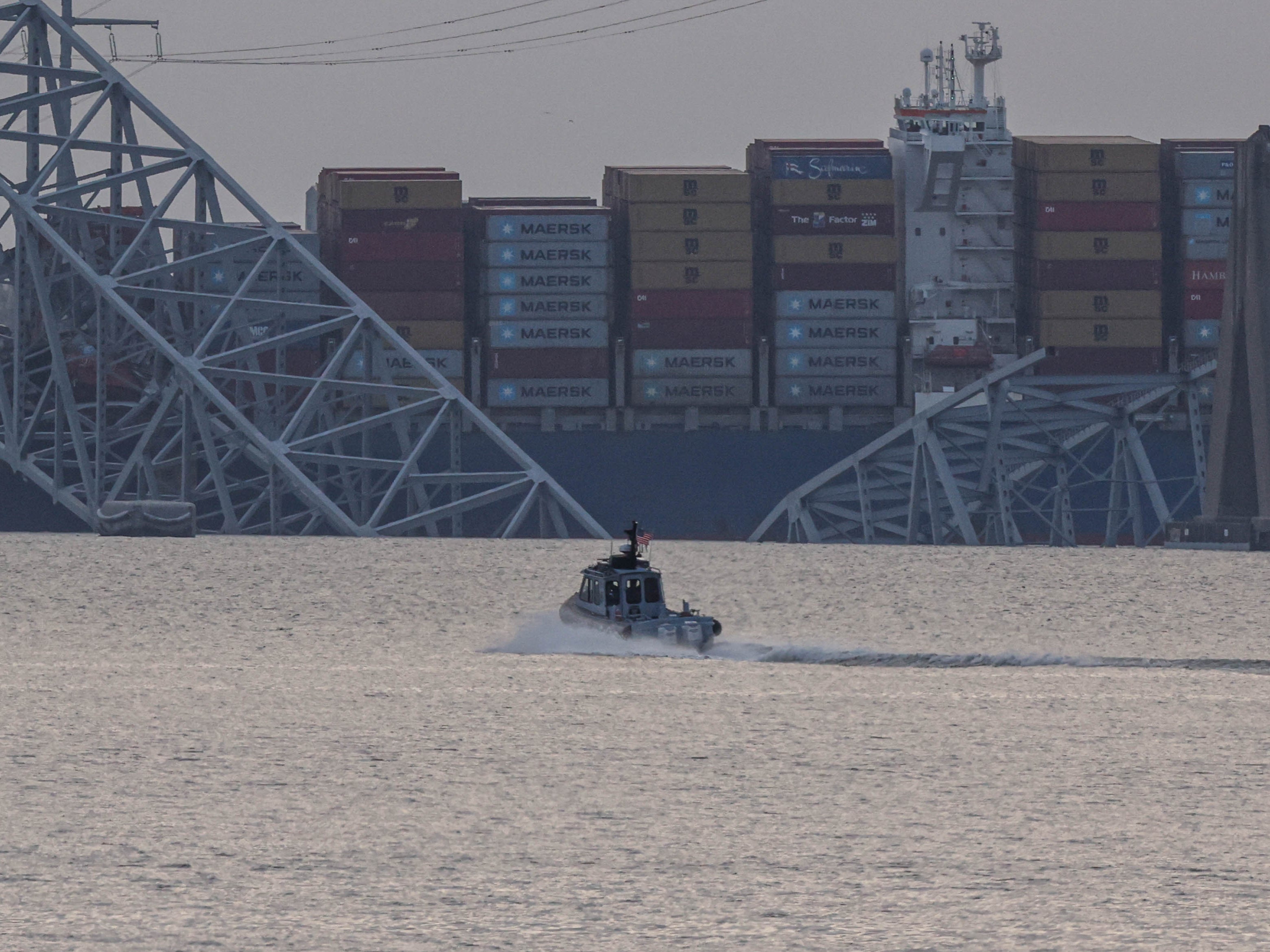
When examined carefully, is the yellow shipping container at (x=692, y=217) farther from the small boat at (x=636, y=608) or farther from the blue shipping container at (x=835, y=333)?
the small boat at (x=636, y=608)

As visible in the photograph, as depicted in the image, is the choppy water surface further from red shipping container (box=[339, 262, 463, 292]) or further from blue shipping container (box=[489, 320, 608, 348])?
blue shipping container (box=[489, 320, 608, 348])

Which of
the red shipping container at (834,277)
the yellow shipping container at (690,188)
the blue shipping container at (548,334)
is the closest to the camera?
the blue shipping container at (548,334)

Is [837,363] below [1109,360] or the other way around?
below

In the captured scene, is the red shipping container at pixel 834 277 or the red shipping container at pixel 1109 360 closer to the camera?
the red shipping container at pixel 834 277

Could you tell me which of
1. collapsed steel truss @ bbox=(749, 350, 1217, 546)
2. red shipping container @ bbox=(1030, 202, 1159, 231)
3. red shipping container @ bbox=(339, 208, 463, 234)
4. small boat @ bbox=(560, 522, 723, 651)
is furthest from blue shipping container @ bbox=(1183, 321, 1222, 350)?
small boat @ bbox=(560, 522, 723, 651)

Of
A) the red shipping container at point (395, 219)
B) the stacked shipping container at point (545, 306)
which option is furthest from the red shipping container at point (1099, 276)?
the red shipping container at point (395, 219)

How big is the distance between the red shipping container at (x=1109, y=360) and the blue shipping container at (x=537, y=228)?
20.2 metres

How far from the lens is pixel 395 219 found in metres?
75.8

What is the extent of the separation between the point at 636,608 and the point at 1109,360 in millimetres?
56455

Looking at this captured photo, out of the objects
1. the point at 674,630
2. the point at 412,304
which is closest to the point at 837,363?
the point at 412,304

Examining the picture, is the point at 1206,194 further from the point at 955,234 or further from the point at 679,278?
the point at 679,278

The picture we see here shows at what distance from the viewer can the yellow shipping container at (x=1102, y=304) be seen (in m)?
79.6

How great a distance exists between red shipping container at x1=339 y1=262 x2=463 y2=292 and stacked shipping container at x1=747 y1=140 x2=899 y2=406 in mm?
13596

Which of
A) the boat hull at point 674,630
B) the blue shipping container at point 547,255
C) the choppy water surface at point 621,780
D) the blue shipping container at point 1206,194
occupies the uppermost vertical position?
the blue shipping container at point 1206,194
